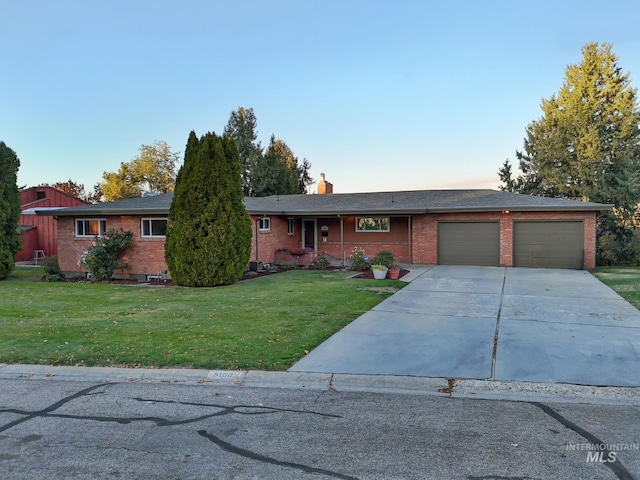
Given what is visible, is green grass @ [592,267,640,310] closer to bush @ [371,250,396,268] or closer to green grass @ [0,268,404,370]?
green grass @ [0,268,404,370]

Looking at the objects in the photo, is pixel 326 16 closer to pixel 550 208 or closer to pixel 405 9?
pixel 405 9

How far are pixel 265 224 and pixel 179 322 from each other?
11.2 meters

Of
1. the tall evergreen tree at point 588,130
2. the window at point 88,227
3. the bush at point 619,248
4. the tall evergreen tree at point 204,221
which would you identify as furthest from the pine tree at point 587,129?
the window at point 88,227

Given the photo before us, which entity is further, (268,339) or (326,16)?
(326,16)

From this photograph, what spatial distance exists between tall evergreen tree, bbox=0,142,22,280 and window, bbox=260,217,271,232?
30.3 ft

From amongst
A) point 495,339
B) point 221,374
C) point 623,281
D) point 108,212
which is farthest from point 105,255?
point 623,281

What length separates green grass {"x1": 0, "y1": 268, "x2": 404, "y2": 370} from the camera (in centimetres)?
566

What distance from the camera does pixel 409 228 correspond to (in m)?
19.5

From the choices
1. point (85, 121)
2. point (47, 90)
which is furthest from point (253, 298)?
point (85, 121)

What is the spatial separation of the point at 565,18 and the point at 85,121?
20481 mm

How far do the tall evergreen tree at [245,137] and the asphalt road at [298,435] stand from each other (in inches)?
1396

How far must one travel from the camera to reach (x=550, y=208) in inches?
659

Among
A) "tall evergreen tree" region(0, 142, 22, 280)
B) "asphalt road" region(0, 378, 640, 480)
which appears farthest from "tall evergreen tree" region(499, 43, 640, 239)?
"tall evergreen tree" region(0, 142, 22, 280)

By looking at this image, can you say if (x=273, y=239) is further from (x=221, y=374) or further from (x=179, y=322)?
(x=221, y=374)
